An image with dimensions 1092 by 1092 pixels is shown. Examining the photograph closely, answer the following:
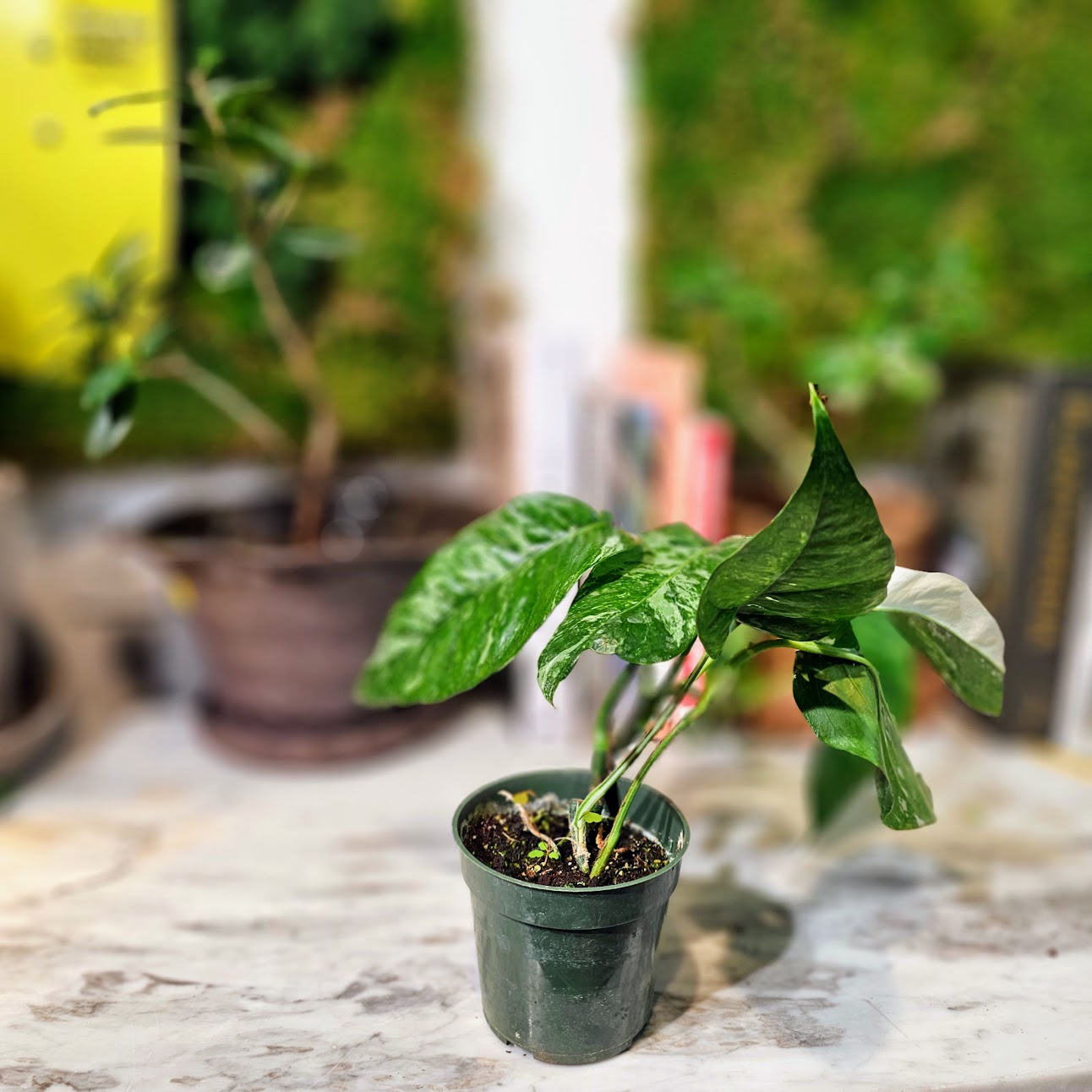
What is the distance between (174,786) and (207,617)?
0.49 feet

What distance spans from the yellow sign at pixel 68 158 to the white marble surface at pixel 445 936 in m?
0.46

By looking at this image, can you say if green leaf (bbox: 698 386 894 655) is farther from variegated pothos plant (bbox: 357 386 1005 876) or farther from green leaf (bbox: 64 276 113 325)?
green leaf (bbox: 64 276 113 325)

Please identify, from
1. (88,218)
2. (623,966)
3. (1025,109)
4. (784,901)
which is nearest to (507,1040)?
(623,966)

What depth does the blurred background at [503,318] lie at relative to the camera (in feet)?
2.91

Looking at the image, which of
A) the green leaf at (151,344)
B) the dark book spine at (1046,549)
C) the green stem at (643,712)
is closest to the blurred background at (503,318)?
the dark book spine at (1046,549)

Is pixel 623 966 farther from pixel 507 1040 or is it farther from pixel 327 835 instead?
pixel 327 835

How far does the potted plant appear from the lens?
44 cm

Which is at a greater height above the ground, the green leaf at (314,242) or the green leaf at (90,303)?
the green leaf at (314,242)

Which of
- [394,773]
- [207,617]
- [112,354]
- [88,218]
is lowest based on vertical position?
[394,773]

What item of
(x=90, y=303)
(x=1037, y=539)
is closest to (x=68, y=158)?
(x=90, y=303)

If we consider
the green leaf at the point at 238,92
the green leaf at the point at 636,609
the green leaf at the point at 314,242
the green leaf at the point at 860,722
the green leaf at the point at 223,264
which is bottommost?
the green leaf at the point at 860,722

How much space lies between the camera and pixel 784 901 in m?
0.70

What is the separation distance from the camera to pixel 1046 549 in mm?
920

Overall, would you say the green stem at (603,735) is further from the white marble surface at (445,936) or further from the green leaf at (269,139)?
the green leaf at (269,139)
